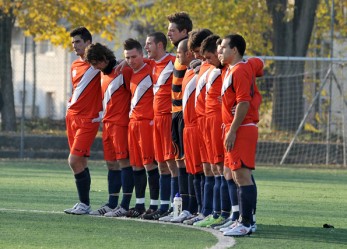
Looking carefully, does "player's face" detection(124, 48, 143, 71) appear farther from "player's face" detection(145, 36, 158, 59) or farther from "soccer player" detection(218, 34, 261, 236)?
"soccer player" detection(218, 34, 261, 236)

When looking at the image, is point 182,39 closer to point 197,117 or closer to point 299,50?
point 197,117

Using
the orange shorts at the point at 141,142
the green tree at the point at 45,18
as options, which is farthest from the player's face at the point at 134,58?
the green tree at the point at 45,18

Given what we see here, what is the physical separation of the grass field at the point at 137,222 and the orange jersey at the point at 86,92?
1.17 meters

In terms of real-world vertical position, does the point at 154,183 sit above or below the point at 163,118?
below

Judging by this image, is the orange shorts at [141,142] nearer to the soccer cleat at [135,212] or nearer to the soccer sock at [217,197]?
the soccer cleat at [135,212]

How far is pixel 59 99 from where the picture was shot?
39.8m

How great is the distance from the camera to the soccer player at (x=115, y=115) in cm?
1403

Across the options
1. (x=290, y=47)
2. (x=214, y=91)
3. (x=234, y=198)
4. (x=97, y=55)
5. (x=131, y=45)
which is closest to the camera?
(x=234, y=198)

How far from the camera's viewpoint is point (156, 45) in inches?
547

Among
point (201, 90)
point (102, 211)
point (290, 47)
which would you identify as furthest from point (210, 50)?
point (290, 47)

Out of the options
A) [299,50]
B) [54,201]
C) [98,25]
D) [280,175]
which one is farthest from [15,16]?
[54,201]

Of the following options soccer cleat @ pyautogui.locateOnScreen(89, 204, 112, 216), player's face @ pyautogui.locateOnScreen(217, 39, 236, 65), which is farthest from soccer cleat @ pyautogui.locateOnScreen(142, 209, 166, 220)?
player's face @ pyautogui.locateOnScreen(217, 39, 236, 65)

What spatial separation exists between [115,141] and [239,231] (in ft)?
8.77

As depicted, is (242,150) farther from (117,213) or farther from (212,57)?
(117,213)
